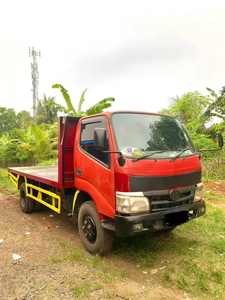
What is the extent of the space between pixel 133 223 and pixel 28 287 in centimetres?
144

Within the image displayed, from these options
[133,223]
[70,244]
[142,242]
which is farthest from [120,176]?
[70,244]

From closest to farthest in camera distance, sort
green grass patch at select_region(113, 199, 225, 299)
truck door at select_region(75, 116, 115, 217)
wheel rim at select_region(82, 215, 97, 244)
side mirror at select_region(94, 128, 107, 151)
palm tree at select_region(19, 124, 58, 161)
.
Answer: green grass patch at select_region(113, 199, 225, 299) → side mirror at select_region(94, 128, 107, 151) → truck door at select_region(75, 116, 115, 217) → wheel rim at select_region(82, 215, 97, 244) → palm tree at select_region(19, 124, 58, 161)

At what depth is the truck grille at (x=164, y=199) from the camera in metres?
2.95

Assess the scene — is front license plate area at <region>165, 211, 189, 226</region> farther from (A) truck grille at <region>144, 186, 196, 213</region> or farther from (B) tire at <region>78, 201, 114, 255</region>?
(B) tire at <region>78, 201, 114, 255</region>

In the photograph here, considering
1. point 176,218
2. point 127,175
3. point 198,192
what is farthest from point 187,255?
point 127,175

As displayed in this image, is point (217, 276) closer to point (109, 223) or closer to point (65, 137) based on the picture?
point (109, 223)

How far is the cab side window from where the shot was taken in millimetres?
3250

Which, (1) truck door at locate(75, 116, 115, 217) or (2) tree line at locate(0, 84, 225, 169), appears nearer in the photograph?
(1) truck door at locate(75, 116, 115, 217)

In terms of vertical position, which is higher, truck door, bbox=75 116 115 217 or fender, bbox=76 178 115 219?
truck door, bbox=75 116 115 217

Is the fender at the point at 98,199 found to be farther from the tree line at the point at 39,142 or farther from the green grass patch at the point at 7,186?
the tree line at the point at 39,142

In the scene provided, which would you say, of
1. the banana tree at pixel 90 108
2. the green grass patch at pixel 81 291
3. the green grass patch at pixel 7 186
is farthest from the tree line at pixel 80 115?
the green grass patch at pixel 81 291

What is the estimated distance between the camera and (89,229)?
3475 millimetres

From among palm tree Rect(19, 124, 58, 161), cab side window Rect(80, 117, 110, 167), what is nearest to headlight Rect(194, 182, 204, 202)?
cab side window Rect(80, 117, 110, 167)

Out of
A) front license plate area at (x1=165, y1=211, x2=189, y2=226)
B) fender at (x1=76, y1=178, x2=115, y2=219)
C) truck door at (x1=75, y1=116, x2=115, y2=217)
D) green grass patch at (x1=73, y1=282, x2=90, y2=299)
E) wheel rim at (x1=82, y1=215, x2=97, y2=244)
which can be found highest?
truck door at (x1=75, y1=116, x2=115, y2=217)
